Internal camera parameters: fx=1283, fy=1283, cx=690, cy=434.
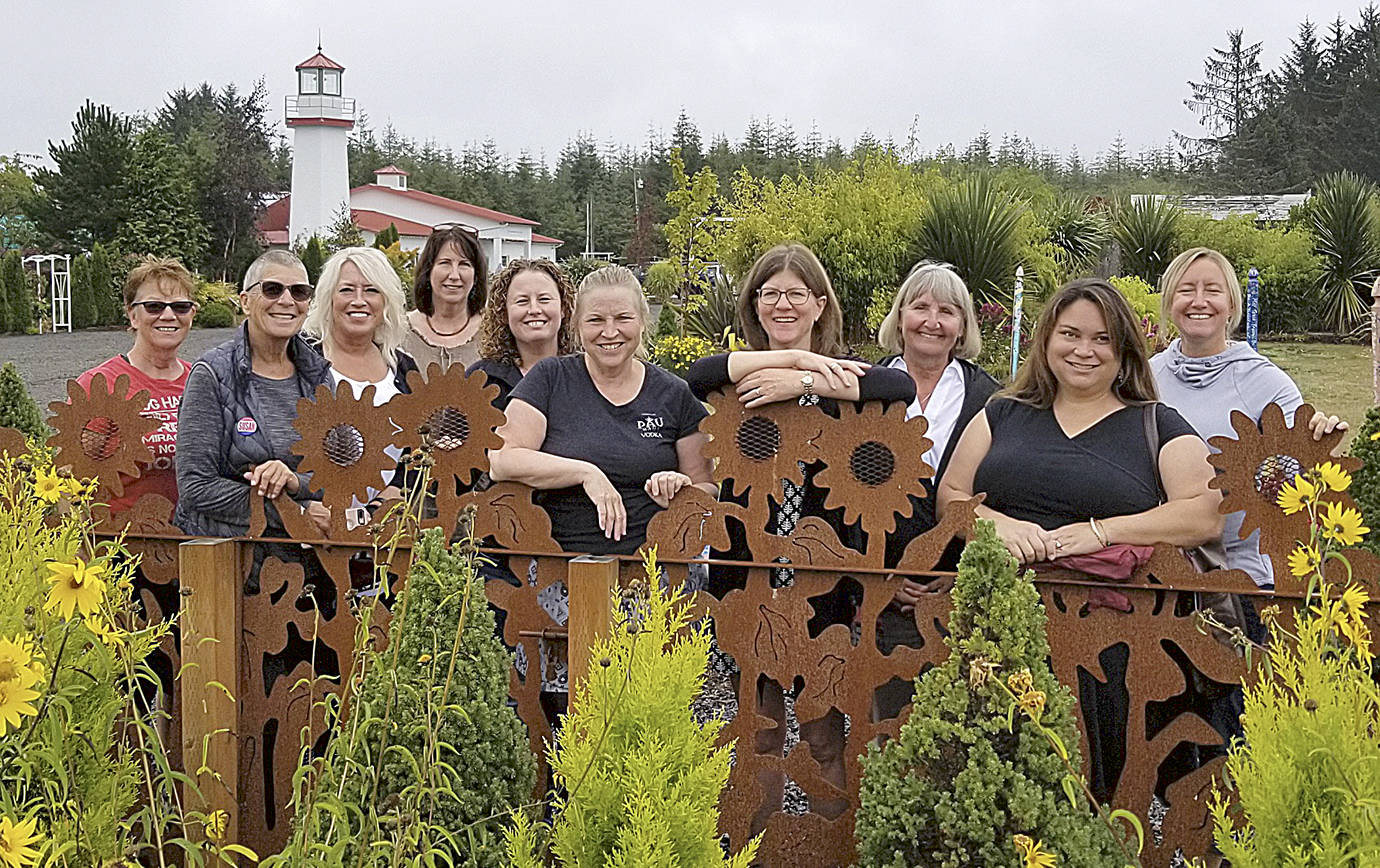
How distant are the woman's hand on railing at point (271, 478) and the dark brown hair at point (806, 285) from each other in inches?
57.8

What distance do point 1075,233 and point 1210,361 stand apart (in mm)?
15550

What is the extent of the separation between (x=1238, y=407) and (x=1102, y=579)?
4.31 ft

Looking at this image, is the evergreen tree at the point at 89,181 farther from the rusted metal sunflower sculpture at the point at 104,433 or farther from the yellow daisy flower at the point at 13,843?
the yellow daisy flower at the point at 13,843

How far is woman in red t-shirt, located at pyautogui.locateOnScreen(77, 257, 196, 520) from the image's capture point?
12.6 ft

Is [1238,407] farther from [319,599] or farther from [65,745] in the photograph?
[65,745]

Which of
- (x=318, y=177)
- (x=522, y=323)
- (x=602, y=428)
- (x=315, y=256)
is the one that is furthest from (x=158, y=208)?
(x=602, y=428)

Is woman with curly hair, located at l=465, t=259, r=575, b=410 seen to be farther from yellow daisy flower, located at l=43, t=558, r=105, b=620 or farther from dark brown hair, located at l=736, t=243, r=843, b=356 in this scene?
yellow daisy flower, located at l=43, t=558, r=105, b=620

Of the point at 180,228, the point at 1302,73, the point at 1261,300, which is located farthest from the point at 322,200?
the point at 1302,73

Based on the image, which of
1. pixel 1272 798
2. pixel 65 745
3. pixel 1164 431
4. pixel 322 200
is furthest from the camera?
pixel 322 200

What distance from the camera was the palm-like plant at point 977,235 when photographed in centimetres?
1309

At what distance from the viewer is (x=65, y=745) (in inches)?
78.3

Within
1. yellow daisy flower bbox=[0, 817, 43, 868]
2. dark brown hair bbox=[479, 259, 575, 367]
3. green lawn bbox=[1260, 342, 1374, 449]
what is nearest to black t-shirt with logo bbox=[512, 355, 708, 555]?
dark brown hair bbox=[479, 259, 575, 367]

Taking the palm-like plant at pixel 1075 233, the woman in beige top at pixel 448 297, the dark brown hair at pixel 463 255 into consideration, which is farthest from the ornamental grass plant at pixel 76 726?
the palm-like plant at pixel 1075 233

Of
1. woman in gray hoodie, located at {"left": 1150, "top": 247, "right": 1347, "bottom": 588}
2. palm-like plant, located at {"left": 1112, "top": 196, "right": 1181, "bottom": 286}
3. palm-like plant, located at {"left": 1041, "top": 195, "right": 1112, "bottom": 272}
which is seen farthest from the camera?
palm-like plant, located at {"left": 1112, "top": 196, "right": 1181, "bottom": 286}
